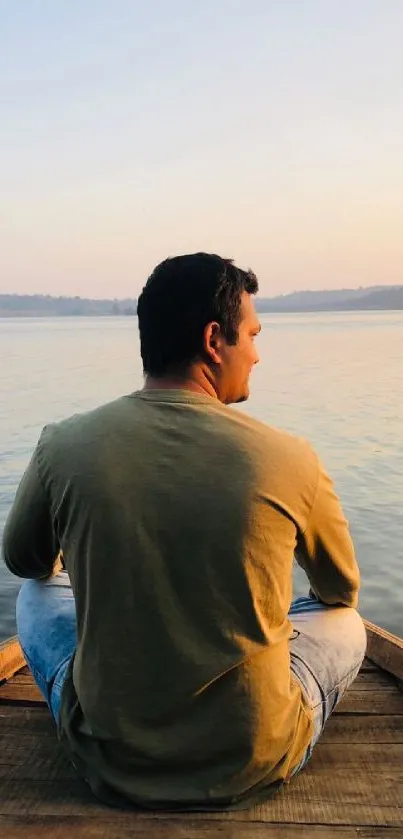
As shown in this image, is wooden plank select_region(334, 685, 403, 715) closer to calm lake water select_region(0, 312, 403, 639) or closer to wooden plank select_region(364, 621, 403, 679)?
wooden plank select_region(364, 621, 403, 679)

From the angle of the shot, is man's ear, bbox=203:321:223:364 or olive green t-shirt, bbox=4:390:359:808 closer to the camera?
olive green t-shirt, bbox=4:390:359:808

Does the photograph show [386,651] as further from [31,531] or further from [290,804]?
[31,531]

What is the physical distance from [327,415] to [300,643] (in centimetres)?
1531

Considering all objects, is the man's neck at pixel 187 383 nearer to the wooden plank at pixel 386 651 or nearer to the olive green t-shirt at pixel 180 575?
the olive green t-shirt at pixel 180 575

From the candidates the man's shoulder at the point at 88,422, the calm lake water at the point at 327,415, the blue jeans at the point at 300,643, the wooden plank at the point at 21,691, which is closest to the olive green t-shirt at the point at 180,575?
the man's shoulder at the point at 88,422

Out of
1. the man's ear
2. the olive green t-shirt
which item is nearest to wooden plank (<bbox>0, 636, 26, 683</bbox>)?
the olive green t-shirt

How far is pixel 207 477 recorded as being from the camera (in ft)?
6.93

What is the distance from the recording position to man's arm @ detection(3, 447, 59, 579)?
2.33m

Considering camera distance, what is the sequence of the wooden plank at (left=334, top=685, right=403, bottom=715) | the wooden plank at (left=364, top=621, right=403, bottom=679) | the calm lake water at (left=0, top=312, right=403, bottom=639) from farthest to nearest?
the calm lake water at (left=0, top=312, right=403, bottom=639) < the wooden plank at (left=364, top=621, right=403, bottom=679) < the wooden plank at (left=334, top=685, right=403, bottom=715)

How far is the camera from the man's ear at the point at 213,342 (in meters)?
2.30

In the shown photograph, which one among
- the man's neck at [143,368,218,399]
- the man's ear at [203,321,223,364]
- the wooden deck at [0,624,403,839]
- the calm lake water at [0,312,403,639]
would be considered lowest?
the calm lake water at [0,312,403,639]

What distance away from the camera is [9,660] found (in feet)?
12.0

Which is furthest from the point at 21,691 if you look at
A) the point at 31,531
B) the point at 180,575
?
the point at 180,575

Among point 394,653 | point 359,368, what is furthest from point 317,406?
point 394,653
